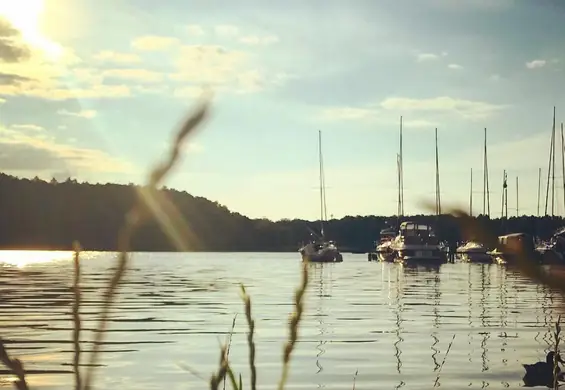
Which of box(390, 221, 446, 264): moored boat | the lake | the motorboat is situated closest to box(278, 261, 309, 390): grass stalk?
the lake

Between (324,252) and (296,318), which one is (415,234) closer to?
(324,252)

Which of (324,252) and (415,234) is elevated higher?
(415,234)

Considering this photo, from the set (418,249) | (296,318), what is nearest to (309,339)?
(296,318)

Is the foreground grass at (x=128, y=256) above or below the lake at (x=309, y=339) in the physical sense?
above

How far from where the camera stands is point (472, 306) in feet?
124

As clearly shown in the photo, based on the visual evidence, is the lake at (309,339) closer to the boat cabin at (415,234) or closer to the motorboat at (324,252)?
the boat cabin at (415,234)

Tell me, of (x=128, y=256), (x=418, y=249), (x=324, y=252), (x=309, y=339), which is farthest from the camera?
(x=324, y=252)

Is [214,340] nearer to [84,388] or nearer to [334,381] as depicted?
[334,381]

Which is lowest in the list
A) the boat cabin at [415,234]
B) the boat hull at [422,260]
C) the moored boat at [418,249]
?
the boat hull at [422,260]

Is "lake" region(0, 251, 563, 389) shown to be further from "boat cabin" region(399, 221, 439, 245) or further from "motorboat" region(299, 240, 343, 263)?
"motorboat" region(299, 240, 343, 263)

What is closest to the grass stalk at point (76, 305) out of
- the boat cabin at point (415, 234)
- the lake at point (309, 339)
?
the lake at point (309, 339)

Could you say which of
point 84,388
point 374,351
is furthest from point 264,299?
point 84,388

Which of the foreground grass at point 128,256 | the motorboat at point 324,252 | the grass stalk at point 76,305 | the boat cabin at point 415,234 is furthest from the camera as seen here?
the motorboat at point 324,252

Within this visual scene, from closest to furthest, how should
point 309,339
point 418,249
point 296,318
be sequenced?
point 296,318
point 309,339
point 418,249
